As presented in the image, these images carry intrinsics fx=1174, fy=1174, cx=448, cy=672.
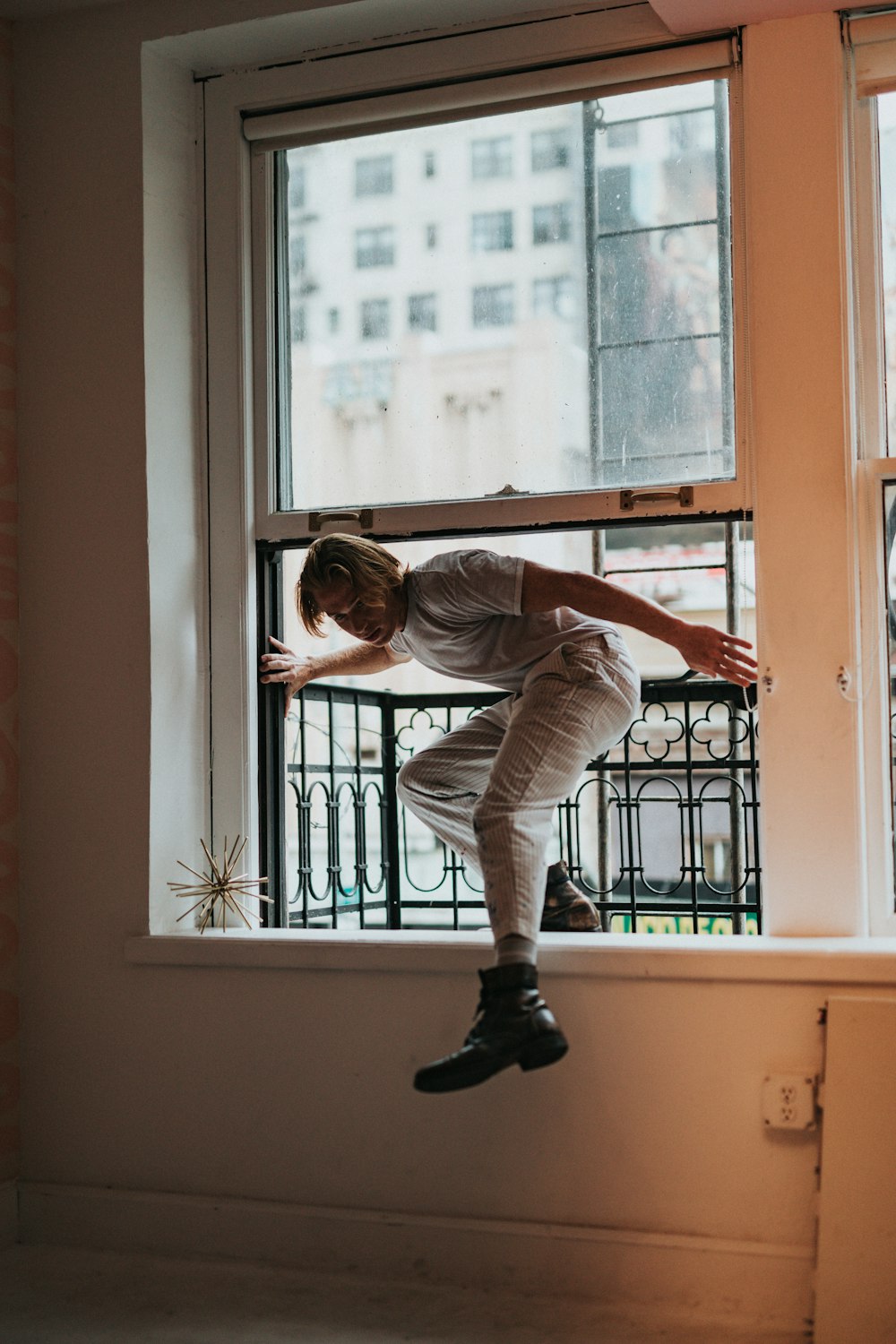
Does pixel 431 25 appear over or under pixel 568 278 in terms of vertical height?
over

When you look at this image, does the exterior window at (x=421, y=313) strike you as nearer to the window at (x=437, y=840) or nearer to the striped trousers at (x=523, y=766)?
the window at (x=437, y=840)

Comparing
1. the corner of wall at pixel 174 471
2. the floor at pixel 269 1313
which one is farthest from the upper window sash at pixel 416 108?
the floor at pixel 269 1313

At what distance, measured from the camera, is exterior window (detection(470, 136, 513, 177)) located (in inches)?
114

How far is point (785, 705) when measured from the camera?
2498mm

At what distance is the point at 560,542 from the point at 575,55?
7.58 m

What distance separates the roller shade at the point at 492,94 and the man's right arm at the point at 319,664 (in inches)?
51.6

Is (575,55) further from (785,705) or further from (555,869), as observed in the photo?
(555,869)

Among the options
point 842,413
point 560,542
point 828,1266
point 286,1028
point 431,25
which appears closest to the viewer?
point 828,1266

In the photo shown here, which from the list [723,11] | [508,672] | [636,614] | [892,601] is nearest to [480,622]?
[508,672]

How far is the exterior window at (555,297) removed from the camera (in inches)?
110

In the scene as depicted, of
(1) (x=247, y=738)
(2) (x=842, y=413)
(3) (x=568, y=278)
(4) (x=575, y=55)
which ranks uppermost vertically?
(4) (x=575, y=55)

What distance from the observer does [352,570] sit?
2527 mm

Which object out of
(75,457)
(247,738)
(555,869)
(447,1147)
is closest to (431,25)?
(75,457)

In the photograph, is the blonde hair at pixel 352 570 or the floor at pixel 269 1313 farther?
the blonde hair at pixel 352 570
